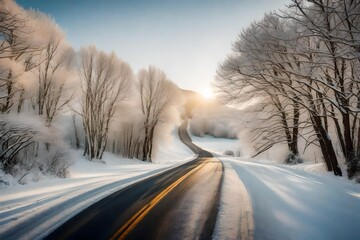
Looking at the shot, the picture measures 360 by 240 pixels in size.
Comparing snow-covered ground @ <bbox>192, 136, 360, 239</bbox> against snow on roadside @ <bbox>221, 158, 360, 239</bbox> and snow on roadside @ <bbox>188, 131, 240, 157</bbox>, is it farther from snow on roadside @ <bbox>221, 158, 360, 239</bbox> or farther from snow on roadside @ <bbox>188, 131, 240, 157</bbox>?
snow on roadside @ <bbox>188, 131, 240, 157</bbox>

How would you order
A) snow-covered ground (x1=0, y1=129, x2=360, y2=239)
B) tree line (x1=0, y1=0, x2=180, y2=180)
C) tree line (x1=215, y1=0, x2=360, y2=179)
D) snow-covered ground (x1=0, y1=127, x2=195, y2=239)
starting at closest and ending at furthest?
1. snow-covered ground (x1=0, y1=127, x2=195, y2=239)
2. snow-covered ground (x1=0, y1=129, x2=360, y2=239)
3. tree line (x1=215, y1=0, x2=360, y2=179)
4. tree line (x1=0, y1=0, x2=180, y2=180)

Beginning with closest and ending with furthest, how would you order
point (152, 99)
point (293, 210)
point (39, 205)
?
point (39, 205) < point (293, 210) < point (152, 99)

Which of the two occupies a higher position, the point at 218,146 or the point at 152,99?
the point at 152,99

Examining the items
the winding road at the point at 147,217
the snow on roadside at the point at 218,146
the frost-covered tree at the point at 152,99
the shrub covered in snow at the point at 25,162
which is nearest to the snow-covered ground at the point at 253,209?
the winding road at the point at 147,217

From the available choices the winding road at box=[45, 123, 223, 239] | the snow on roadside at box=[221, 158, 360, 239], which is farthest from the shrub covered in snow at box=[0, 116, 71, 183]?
the snow on roadside at box=[221, 158, 360, 239]

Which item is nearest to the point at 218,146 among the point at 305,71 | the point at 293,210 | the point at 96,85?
the point at 96,85

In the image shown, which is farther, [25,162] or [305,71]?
[25,162]

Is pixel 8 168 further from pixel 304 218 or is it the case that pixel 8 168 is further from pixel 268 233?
pixel 304 218

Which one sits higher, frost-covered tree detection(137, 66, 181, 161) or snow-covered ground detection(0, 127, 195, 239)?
frost-covered tree detection(137, 66, 181, 161)

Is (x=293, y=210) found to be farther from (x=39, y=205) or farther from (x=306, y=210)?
(x=39, y=205)

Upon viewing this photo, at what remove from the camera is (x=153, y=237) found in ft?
16.2

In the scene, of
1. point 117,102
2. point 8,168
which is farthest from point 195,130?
point 8,168

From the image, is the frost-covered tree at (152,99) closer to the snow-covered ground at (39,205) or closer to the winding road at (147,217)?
the snow-covered ground at (39,205)

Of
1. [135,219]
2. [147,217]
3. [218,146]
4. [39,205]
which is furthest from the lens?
[218,146]
